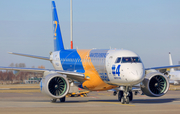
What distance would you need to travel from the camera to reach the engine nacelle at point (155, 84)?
83.2ft

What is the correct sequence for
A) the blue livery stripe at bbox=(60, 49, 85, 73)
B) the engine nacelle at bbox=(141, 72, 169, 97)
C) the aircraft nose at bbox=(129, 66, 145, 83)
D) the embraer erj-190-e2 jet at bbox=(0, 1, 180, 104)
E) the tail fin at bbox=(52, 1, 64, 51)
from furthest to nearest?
1. the tail fin at bbox=(52, 1, 64, 51)
2. the blue livery stripe at bbox=(60, 49, 85, 73)
3. the engine nacelle at bbox=(141, 72, 169, 97)
4. the embraer erj-190-e2 jet at bbox=(0, 1, 180, 104)
5. the aircraft nose at bbox=(129, 66, 145, 83)

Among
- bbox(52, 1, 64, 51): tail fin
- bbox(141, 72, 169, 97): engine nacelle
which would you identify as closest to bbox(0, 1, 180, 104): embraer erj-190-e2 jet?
bbox(141, 72, 169, 97): engine nacelle

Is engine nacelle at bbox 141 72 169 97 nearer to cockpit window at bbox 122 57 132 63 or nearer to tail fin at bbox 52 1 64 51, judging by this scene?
cockpit window at bbox 122 57 132 63

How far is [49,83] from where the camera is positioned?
83.5 feet

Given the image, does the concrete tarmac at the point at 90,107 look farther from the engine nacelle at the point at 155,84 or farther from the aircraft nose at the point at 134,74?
the aircraft nose at the point at 134,74

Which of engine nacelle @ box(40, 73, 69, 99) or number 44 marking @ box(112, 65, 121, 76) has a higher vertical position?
number 44 marking @ box(112, 65, 121, 76)

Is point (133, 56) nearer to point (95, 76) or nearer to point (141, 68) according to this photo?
point (141, 68)

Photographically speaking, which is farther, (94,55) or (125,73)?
(94,55)

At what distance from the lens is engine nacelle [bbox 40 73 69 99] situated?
80.8 feet

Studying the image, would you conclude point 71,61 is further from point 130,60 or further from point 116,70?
point 130,60

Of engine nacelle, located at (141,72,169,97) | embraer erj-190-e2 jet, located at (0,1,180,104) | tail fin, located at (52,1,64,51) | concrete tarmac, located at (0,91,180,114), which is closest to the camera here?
concrete tarmac, located at (0,91,180,114)

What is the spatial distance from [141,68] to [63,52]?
10.6m

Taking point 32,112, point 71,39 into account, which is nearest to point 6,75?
point 71,39

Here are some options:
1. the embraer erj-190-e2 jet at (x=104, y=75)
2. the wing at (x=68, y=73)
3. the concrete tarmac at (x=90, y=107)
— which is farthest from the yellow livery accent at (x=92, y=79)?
the concrete tarmac at (x=90, y=107)
